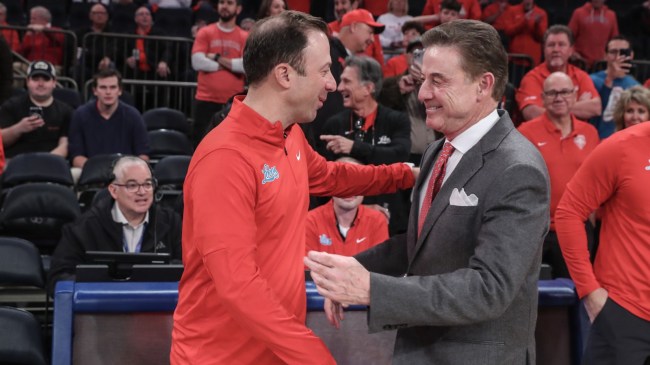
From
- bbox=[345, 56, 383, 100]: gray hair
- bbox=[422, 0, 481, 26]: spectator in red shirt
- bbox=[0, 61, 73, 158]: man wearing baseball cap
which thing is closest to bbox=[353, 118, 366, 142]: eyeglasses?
bbox=[345, 56, 383, 100]: gray hair

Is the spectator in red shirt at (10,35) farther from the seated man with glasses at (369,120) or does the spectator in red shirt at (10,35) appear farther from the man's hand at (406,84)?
the seated man with glasses at (369,120)

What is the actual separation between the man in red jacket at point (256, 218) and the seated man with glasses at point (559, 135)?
3.59 m

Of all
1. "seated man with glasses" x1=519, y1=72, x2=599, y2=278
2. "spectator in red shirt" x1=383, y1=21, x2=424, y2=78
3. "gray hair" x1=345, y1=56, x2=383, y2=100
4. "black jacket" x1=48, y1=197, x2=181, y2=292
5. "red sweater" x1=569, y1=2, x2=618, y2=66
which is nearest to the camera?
"black jacket" x1=48, y1=197, x2=181, y2=292

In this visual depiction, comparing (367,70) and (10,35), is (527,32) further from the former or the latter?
(10,35)

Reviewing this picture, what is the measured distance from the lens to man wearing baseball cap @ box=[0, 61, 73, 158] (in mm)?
7508

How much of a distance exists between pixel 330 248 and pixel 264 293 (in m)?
3.10

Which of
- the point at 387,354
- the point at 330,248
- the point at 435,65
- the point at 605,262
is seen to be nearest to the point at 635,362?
the point at 605,262

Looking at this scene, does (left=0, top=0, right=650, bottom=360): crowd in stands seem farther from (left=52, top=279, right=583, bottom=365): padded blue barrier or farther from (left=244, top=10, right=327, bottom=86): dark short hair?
(left=52, top=279, right=583, bottom=365): padded blue barrier

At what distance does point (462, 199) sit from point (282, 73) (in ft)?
2.14

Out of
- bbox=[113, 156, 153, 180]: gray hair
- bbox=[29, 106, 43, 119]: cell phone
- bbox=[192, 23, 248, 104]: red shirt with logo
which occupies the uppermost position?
bbox=[192, 23, 248, 104]: red shirt with logo

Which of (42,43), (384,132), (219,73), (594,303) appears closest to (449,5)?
(219,73)

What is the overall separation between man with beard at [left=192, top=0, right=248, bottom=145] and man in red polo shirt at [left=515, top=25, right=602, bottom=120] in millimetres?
2543

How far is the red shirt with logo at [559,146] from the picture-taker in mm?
5820

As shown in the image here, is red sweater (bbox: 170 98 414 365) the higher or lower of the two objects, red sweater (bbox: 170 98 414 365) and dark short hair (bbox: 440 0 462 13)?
the lower
